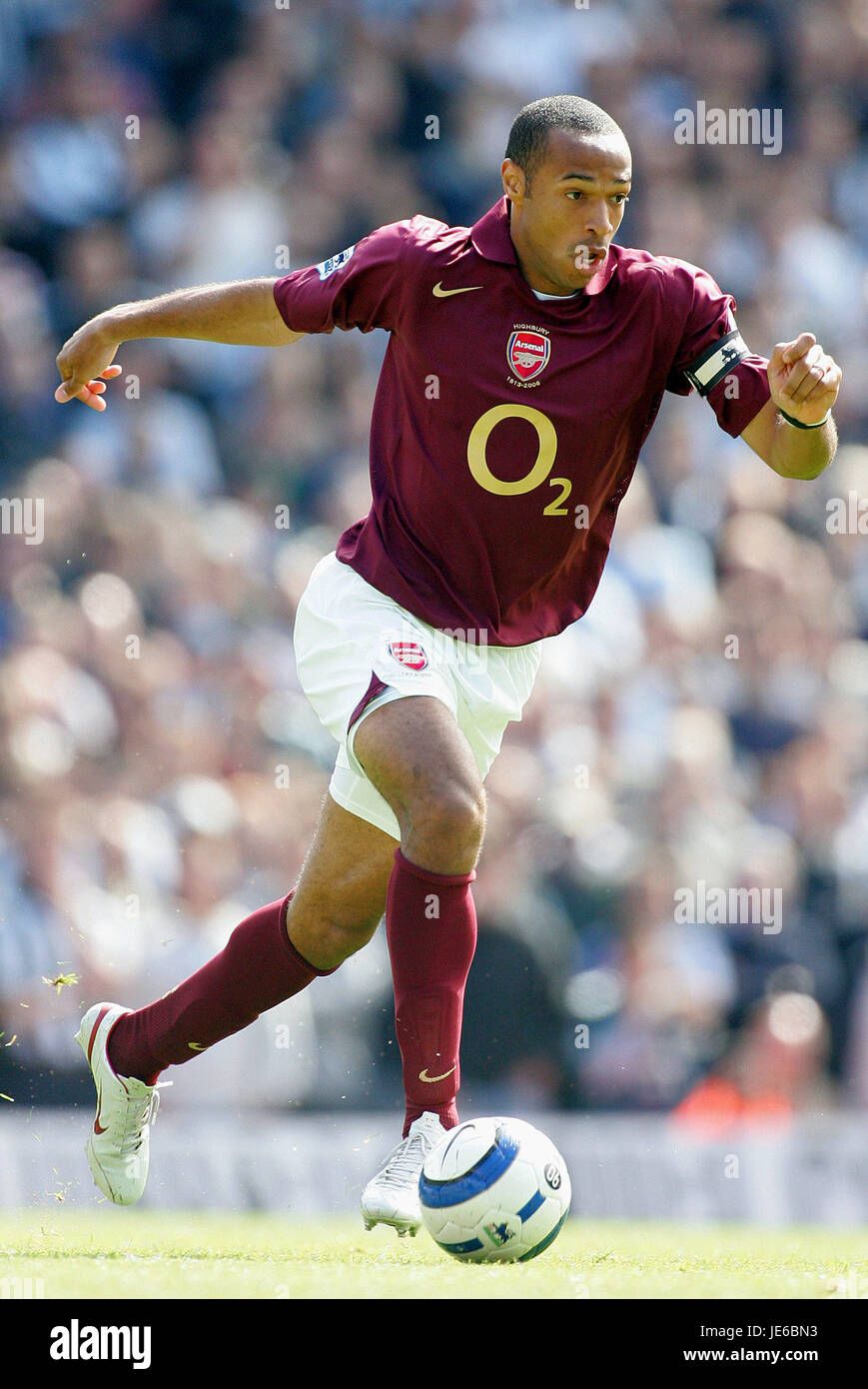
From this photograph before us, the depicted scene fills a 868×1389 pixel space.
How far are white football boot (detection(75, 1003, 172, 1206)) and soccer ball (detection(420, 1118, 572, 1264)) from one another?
128cm

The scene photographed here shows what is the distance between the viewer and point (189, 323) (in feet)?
14.5

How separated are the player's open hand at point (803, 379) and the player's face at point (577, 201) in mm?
507

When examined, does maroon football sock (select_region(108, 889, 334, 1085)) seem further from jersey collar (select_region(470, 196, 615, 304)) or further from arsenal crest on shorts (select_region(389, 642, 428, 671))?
jersey collar (select_region(470, 196, 615, 304))

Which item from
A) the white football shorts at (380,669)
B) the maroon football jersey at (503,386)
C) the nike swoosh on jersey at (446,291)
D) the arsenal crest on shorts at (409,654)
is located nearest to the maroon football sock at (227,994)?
the white football shorts at (380,669)

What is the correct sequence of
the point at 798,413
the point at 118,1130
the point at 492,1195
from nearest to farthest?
the point at 492,1195 → the point at 798,413 → the point at 118,1130

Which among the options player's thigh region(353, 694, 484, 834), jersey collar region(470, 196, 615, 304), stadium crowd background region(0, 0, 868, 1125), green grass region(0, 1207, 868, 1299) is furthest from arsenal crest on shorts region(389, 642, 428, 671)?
stadium crowd background region(0, 0, 868, 1125)

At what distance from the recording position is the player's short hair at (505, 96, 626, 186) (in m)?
4.09

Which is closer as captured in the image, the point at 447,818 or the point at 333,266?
the point at 447,818

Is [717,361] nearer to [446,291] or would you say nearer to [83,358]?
[446,291]

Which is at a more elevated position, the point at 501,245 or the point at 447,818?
the point at 501,245

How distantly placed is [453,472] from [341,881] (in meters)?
1.03
